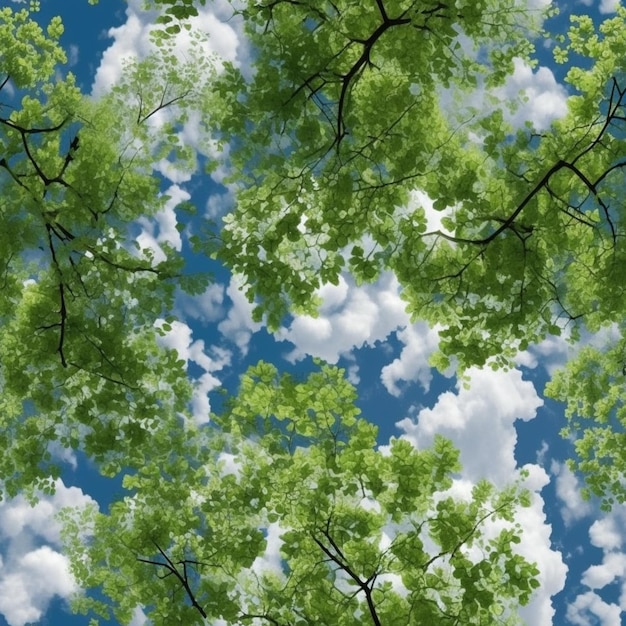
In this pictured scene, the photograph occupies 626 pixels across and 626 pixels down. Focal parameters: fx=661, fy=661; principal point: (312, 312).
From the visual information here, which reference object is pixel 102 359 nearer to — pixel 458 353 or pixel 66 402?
pixel 66 402

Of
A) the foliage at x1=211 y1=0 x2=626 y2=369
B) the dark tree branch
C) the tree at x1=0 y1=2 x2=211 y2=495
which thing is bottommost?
the dark tree branch

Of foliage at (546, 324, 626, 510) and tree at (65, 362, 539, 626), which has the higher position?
foliage at (546, 324, 626, 510)

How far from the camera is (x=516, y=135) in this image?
697 centimetres

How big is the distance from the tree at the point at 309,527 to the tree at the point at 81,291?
0.89 metres

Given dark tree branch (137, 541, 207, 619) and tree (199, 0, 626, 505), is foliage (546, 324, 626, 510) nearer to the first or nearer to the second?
tree (199, 0, 626, 505)

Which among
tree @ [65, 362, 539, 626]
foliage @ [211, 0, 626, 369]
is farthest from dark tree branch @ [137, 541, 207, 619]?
foliage @ [211, 0, 626, 369]

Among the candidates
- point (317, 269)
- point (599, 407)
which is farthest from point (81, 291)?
point (599, 407)

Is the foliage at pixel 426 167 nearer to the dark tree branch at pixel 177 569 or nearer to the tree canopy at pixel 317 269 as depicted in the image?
the tree canopy at pixel 317 269

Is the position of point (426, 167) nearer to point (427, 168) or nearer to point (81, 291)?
point (427, 168)

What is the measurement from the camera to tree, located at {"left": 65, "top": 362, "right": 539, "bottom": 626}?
7082 mm

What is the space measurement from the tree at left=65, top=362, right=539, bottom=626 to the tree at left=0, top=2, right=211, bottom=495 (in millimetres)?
887

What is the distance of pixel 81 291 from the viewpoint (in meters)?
7.54

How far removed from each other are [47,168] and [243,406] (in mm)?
3577

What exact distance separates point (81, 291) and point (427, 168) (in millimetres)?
4119
